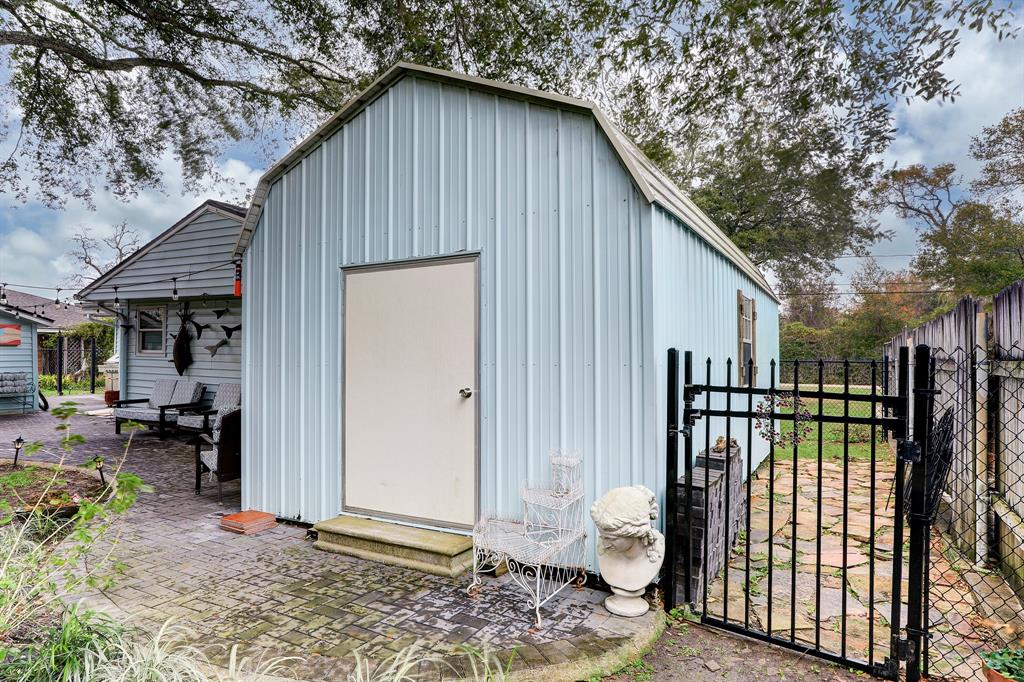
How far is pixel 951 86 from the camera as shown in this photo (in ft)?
28.0

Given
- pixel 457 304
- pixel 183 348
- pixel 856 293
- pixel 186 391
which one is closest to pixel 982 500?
pixel 457 304

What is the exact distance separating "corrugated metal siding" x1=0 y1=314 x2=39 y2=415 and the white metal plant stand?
14648mm

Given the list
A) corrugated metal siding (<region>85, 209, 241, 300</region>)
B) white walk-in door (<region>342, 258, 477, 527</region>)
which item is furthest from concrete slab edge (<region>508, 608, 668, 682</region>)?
corrugated metal siding (<region>85, 209, 241, 300</region>)

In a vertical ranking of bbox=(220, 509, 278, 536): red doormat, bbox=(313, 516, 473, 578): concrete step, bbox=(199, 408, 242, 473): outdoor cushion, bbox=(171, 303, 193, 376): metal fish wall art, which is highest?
bbox=(171, 303, 193, 376): metal fish wall art

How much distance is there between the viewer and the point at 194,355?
10.2m

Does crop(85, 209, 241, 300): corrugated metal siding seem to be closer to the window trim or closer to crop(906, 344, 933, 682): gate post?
the window trim

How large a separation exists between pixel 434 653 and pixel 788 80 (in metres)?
11.2

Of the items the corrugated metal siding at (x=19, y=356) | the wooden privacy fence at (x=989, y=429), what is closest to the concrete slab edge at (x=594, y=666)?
the wooden privacy fence at (x=989, y=429)

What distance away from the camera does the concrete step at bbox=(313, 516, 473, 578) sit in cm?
368

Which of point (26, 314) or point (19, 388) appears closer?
point (19, 388)

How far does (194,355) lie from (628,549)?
383 inches

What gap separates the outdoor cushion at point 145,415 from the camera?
9539 millimetres

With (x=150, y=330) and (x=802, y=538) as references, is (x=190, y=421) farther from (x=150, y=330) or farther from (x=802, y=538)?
(x=802, y=538)

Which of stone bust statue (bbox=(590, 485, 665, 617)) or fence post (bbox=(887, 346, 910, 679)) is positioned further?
stone bust statue (bbox=(590, 485, 665, 617))
